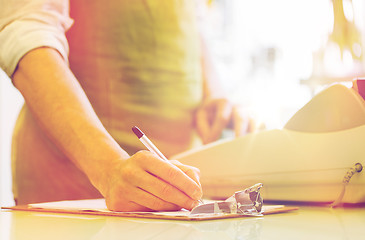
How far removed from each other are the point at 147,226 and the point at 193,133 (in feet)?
2.56

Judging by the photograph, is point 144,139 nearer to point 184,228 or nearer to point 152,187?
point 152,187

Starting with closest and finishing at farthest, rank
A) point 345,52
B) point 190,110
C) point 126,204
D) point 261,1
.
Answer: point 126,204 → point 190,110 → point 345,52 → point 261,1

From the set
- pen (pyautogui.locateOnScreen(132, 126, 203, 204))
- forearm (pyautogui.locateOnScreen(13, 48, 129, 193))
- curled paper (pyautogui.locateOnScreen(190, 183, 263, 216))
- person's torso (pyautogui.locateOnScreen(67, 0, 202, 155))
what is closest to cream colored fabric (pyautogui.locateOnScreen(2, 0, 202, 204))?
person's torso (pyautogui.locateOnScreen(67, 0, 202, 155))

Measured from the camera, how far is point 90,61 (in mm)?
994

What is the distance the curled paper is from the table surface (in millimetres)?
17

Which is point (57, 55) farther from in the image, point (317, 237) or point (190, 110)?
point (317, 237)

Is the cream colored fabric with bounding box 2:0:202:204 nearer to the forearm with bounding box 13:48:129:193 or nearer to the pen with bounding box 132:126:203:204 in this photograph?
the forearm with bounding box 13:48:129:193

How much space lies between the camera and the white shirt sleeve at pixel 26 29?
2.36ft

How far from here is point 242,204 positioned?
0.42 metres

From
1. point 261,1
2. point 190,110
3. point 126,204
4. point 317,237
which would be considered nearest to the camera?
point 317,237

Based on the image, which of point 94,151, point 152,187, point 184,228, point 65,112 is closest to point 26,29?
point 65,112

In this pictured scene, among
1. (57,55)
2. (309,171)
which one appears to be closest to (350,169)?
(309,171)

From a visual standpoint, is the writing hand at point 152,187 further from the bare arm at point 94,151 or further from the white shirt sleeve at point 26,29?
the white shirt sleeve at point 26,29


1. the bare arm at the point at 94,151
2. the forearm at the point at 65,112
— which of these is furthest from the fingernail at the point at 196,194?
the forearm at the point at 65,112
